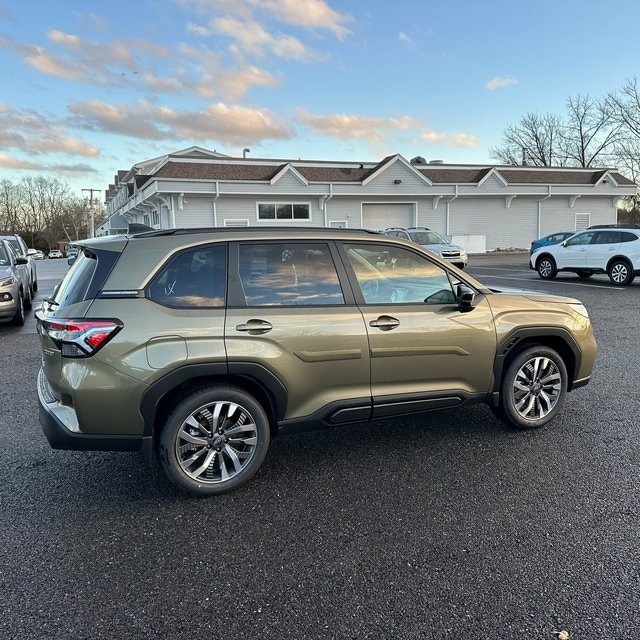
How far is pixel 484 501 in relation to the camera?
323 centimetres

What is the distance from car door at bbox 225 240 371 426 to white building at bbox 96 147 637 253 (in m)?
23.5

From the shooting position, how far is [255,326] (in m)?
3.30

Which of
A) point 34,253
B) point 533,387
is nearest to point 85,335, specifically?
point 533,387

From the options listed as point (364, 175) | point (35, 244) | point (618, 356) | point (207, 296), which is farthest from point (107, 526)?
point (35, 244)

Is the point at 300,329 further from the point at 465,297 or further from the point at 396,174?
the point at 396,174

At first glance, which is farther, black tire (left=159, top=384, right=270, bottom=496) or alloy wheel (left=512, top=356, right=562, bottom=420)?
alloy wheel (left=512, top=356, right=562, bottom=420)

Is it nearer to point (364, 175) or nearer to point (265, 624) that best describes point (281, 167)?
point (364, 175)

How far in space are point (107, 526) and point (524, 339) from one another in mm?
3458

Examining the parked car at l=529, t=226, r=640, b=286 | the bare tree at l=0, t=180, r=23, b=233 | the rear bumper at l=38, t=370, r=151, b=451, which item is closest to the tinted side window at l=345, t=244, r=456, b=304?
the rear bumper at l=38, t=370, r=151, b=451

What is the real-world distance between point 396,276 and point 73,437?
254cm

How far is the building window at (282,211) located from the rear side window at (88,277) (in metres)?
25.5

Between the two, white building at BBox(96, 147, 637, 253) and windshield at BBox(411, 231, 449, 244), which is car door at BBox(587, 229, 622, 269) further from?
white building at BBox(96, 147, 637, 253)

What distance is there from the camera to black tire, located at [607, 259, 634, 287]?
14.3m

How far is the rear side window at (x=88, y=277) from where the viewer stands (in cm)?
314
